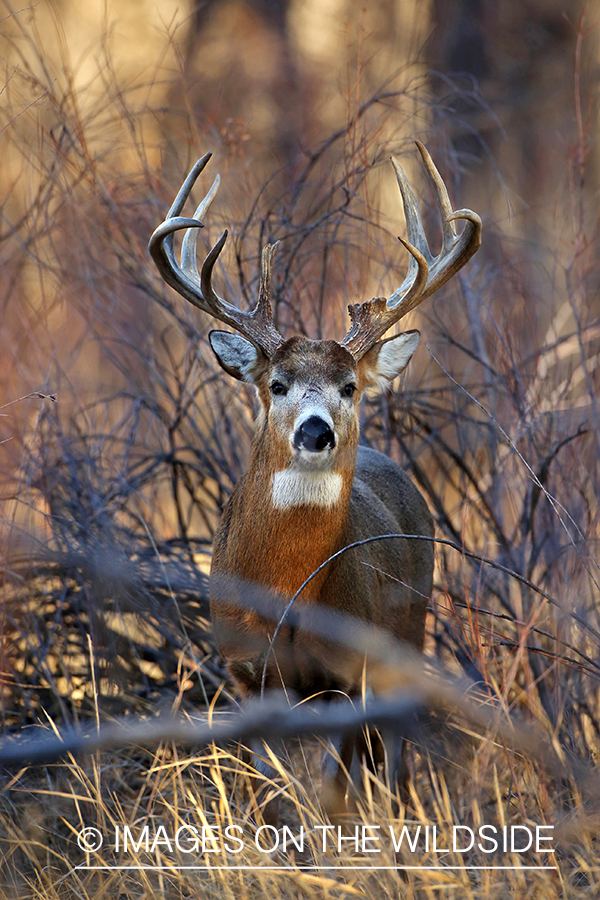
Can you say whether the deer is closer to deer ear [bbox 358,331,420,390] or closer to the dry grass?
deer ear [bbox 358,331,420,390]

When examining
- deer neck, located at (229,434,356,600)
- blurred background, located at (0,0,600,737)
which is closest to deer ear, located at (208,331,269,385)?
deer neck, located at (229,434,356,600)

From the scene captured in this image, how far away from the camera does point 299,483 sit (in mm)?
3861

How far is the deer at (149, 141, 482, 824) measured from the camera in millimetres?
3881

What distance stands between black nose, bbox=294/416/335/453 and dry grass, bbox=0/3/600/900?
532 mm

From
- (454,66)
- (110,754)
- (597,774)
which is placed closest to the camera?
(597,774)

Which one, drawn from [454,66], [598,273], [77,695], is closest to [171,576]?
[77,695]

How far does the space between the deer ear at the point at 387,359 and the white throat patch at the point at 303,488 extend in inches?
27.9

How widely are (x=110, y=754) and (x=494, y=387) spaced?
116 inches

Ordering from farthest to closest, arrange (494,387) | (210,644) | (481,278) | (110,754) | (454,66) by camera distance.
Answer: (454,66), (481,278), (494,387), (210,644), (110,754)

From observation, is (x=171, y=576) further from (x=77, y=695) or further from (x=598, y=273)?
(x=598, y=273)

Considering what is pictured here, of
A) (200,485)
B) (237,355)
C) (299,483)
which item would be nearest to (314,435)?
(299,483)

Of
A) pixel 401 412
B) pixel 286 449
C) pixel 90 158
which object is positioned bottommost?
pixel 286 449

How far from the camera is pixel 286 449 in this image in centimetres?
386

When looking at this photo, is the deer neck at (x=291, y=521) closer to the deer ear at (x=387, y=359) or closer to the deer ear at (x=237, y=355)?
the deer ear at (x=237, y=355)
